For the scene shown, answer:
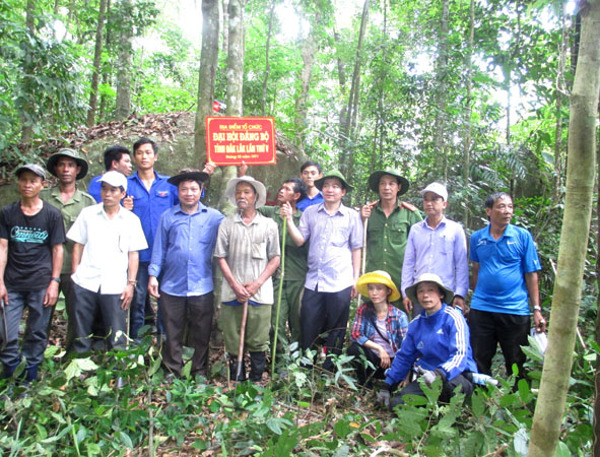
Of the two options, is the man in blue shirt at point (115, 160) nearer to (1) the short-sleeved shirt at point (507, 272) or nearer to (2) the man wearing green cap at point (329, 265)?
(2) the man wearing green cap at point (329, 265)

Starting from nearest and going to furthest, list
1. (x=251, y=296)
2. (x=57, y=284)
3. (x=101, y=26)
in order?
(x=57, y=284)
(x=251, y=296)
(x=101, y=26)

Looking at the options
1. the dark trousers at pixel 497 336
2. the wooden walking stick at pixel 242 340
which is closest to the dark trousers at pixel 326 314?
the wooden walking stick at pixel 242 340

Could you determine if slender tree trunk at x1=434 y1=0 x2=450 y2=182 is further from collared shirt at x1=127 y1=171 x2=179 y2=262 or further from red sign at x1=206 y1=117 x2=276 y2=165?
collared shirt at x1=127 y1=171 x2=179 y2=262

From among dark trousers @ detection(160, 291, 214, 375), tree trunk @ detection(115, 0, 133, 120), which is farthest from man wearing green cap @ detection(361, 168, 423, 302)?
tree trunk @ detection(115, 0, 133, 120)

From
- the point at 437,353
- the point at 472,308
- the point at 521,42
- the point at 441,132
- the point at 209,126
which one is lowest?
the point at 437,353

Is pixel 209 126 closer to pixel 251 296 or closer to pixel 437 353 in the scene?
pixel 251 296

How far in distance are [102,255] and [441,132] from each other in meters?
5.59

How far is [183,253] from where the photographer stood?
4.55 metres

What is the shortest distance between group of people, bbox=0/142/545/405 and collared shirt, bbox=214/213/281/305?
12 mm

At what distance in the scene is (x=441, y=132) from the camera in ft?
25.1

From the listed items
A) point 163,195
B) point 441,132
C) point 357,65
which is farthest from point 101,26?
point 441,132

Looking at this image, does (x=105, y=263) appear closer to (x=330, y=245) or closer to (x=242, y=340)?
(x=242, y=340)

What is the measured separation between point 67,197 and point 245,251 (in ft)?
6.11

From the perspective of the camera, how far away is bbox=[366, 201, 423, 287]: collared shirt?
502 cm
